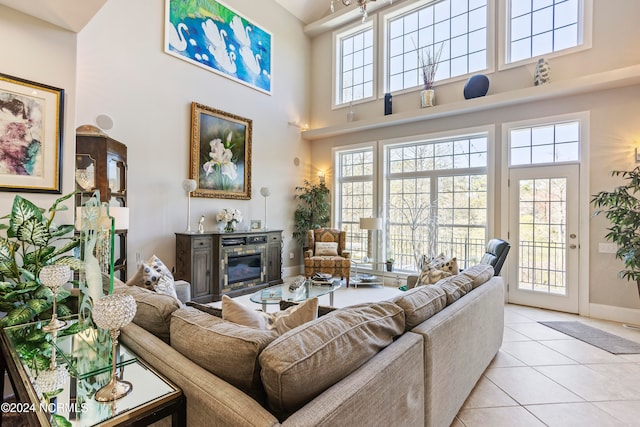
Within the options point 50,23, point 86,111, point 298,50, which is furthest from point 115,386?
point 298,50

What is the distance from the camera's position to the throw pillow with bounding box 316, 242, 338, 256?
5.94 m

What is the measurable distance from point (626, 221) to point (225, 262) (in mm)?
5179

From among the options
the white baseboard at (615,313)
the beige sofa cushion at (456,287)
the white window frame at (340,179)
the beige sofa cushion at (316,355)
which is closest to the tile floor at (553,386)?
the white baseboard at (615,313)

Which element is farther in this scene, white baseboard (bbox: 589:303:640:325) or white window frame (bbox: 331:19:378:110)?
white window frame (bbox: 331:19:378:110)

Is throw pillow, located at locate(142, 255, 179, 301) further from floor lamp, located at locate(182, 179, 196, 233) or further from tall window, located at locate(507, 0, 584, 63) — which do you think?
tall window, located at locate(507, 0, 584, 63)

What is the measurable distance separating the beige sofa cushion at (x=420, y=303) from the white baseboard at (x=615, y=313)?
3.67 metres

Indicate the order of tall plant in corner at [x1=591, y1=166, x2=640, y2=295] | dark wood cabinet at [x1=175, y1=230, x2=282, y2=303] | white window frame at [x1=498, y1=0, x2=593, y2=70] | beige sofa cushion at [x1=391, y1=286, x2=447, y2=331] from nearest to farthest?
beige sofa cushion at [x1=391, y1=286, x2=447, y2=331] < tall plant in corner at [x1=591, y1=166, x2=640, y2=295] < white window frame at [x1=498, y1=0, x2=593, y2=70] < dark wood cabinet at [x1=175, y1=230, x2=282, y2=303]

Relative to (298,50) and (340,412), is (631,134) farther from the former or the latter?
(298,50)

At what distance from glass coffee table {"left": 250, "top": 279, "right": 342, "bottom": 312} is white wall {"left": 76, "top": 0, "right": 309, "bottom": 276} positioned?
205cm

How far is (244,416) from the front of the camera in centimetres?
89

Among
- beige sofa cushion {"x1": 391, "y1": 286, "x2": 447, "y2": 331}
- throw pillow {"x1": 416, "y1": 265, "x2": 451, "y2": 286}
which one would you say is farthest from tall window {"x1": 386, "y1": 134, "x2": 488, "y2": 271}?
beige sofa cushion {"x1": 391, "y1": 286, "x2": 447, "y2": 331}

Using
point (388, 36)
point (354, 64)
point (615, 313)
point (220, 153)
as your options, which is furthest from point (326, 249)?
point (388, 36)

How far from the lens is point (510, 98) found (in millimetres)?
4562

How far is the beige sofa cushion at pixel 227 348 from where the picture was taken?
1059mm
